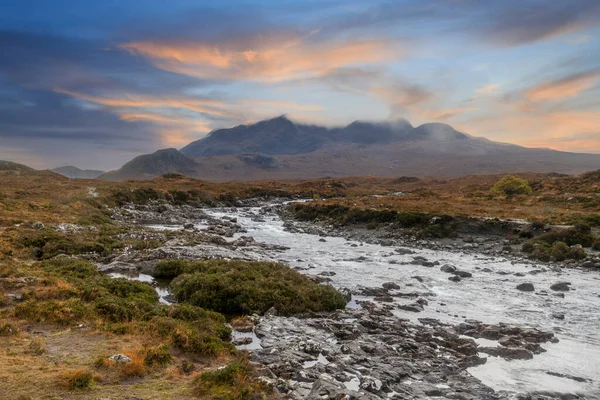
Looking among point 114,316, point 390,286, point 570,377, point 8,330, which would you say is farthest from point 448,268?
point 8,330

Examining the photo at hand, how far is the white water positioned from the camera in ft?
46.3

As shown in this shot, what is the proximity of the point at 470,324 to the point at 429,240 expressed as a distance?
25.1m

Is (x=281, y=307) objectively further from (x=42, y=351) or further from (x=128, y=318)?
(x=42, y=351)

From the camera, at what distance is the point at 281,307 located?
65.7 feet

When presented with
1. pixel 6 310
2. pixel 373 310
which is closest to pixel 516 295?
pixel 373 310

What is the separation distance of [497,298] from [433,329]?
772 cm

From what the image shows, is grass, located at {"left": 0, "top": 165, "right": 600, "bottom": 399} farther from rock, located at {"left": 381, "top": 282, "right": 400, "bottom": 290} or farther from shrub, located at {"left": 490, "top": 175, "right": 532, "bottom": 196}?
shrub, located at {"left": 490, "top": 175, "right": 532, "bottom": 196}

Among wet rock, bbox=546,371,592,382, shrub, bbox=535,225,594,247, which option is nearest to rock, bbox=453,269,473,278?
shrub, bbox=535,225,594,247

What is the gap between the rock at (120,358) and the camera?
11875 mm

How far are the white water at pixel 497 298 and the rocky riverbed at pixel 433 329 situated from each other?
69 mm

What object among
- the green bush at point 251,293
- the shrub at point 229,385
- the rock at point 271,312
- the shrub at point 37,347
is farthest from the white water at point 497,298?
the shrub at point 37,347

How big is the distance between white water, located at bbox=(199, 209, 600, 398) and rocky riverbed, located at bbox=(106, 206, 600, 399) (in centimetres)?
7

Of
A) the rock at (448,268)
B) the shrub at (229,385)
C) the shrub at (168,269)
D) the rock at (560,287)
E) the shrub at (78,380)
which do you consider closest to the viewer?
the shrub at (78,380)

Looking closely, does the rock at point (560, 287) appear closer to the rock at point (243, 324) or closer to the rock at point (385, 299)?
the rock at point (385, 299)
